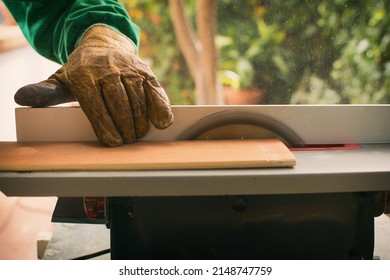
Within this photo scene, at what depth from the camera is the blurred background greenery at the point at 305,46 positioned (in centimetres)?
218

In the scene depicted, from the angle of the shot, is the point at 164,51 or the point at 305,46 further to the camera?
the point at 164,51

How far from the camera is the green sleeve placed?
100 cm

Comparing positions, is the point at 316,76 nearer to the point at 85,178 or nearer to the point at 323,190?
the point at 323,190

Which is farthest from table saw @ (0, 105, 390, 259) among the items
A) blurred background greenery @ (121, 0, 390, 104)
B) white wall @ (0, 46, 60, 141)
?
blurred background greenery @ (121, 0, 390, 104)

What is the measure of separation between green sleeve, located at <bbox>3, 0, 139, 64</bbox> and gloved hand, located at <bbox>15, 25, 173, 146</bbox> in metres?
0.20

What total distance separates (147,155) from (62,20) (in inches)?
25.3

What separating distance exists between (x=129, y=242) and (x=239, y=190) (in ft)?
0.85

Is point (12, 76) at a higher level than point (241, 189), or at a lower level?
higher

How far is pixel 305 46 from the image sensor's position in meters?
2.34

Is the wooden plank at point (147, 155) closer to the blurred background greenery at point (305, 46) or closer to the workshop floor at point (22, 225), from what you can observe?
the workshop floor at point (22, 225)

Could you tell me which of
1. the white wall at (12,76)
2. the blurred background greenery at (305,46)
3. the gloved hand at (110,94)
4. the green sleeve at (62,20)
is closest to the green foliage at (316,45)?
the blurred background greenery at (305,46)

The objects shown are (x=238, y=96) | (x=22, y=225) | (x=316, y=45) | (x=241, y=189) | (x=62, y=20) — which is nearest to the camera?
(x=241, y=189)

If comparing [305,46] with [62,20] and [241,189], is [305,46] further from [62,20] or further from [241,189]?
[241,189]

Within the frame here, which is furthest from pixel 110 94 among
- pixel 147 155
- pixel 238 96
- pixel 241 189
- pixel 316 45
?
pixel 238 96
